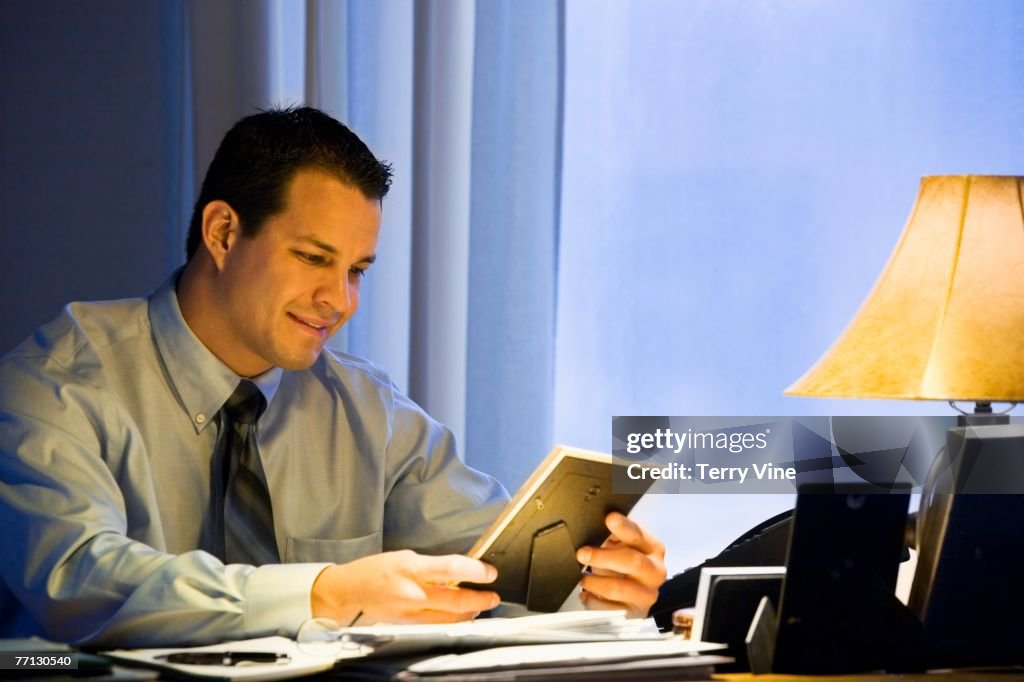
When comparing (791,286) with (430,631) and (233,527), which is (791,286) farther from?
(430,631)

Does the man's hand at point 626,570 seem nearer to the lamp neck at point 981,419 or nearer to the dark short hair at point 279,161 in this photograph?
the lamp neck at point 981,419

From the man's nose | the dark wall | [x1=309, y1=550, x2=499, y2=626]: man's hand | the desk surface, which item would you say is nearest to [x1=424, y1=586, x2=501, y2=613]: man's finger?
[x1=309, y1=550, x2=499, y2=626]: man's hand

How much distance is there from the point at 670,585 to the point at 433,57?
1214 millimetres

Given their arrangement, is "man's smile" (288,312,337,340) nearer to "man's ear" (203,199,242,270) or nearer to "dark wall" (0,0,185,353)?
"man's ear" (203,199,242,270)

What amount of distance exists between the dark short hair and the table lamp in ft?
2.08

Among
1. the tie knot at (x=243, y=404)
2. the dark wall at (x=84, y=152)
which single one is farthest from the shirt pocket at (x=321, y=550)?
the dark wall at (x=84, y=152)

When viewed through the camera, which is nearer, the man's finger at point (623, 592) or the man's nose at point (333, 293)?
the man's finger at point (623, 592)

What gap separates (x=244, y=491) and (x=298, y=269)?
0.97 ft

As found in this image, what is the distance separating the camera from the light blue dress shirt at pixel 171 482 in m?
1.21

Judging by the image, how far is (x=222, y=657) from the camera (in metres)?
1.08

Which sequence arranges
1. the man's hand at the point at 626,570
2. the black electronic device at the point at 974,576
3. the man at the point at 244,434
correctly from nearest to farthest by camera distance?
the black electronic device at the point at 974,576, the man at the point at 244,434, the man's hand at the point at 626,570

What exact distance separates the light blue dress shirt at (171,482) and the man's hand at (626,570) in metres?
0.35

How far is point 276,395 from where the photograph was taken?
70.9 inches

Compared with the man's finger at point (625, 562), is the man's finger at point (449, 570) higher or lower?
higher
